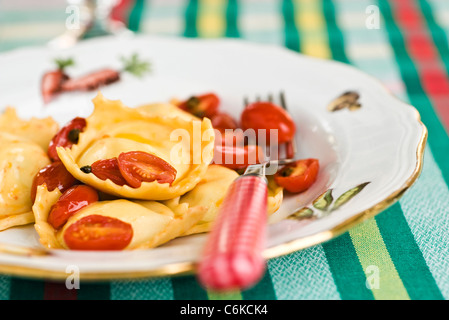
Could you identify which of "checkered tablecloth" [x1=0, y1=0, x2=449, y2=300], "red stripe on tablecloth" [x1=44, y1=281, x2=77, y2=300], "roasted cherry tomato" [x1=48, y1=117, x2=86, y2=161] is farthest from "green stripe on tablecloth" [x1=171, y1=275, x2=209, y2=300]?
"roasted cherry tomato" [x1=48, y1=117, x2=86, y2=161]

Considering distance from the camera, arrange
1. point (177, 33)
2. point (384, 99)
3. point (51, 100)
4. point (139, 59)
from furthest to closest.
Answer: point (177, 33), point (139, 59), point (51, 100), point (384, 99)

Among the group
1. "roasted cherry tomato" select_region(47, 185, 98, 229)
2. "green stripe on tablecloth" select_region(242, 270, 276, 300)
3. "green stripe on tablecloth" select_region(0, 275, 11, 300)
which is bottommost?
"green stripe on tablecloth" select_region(242, 270, 276, 300)

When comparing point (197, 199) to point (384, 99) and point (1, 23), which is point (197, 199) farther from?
point (1, 23)

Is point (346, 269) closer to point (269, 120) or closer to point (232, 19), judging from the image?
point (269, 120)

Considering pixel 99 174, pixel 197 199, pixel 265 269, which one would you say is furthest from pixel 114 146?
pixel 265 269

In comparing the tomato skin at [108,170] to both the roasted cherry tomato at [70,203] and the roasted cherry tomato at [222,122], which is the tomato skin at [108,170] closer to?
the roasted cherry tomato at [70,203]

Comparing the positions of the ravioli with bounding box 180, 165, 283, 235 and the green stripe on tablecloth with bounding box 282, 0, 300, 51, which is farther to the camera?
the green stripe on tablecloth with bounding box 282, 0, 300, 51

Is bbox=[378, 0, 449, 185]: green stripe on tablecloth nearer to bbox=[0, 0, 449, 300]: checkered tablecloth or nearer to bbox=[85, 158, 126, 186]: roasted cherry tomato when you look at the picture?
bbox=[0, 0, 449, 300]: checkered tablecloth
